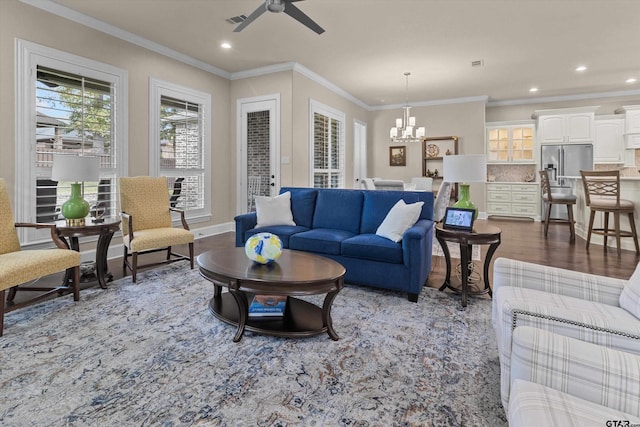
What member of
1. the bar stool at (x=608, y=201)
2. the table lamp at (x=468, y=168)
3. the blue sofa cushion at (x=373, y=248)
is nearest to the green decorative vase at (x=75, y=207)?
the blue sofa cushion at (x=373, y=248)

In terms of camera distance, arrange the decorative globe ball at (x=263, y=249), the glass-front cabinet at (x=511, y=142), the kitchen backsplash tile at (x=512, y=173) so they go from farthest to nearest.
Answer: the kitchen backsplash tile at (x=512, y=173), the glass-front cabinet at (x=511, y=142), the decorative globe ball at (x=263, y=249)

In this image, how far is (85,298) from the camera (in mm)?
3000

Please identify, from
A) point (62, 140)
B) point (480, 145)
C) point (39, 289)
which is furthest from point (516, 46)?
point (39, 289)

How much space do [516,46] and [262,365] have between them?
18.2ft

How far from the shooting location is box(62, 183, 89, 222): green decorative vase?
3.29 metres

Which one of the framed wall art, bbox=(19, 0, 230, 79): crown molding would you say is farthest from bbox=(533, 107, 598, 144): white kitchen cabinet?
bbox=(19, 0, 230, 79): crown molding

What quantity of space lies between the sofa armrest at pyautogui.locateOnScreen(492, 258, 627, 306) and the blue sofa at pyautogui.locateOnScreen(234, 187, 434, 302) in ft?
3.16

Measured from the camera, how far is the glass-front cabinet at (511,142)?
27.2 feet

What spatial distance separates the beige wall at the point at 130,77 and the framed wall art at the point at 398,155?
458cm

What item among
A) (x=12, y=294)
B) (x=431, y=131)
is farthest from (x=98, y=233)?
(x=431, y=131)

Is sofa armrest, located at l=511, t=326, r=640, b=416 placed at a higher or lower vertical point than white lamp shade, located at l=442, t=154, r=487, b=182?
lower

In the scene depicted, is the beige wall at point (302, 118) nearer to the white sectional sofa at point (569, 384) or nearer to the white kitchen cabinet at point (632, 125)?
the white sectional sofa at point (569, 384)

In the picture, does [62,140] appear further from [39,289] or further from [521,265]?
[521,265]

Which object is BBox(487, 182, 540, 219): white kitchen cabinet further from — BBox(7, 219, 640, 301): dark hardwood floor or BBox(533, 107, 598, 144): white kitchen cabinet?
BBox(7, 219, 640, 301): dark hardwood floor
